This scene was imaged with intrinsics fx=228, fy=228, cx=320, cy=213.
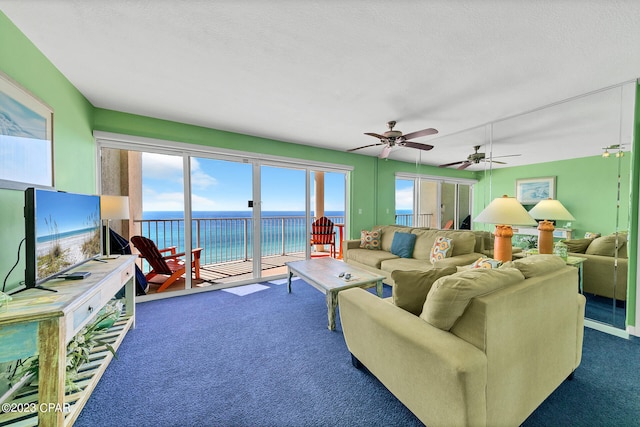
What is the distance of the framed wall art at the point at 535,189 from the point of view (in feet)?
9.28

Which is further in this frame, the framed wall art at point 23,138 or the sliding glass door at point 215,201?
the sliding glass door at point 215,201

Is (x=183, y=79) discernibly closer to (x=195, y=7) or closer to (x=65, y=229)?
(x=195, y=7)

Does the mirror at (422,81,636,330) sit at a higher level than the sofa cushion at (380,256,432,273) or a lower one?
higher

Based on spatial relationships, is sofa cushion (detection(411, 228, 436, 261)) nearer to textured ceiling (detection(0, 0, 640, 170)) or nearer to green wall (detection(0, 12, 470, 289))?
green wall (detection(0, 12, 470, 289))

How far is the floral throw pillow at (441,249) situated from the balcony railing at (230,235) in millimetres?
2149

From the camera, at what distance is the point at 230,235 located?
4.73 metres

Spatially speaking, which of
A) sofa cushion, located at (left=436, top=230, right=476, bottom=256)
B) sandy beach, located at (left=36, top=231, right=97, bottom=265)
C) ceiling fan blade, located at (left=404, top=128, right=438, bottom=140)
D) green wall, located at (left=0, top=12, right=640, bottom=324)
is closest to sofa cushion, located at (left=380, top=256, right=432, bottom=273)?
sofa cushion, located at (left=436, top=230, right=476, bottom=256)

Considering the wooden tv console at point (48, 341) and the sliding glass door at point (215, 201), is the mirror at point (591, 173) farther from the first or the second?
the wooden tv console at point (48, 341)

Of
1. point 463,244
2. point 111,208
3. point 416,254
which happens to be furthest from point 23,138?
point 463,244

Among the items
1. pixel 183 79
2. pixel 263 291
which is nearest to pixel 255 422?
pixel 263 291

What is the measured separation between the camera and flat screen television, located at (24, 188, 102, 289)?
1186 millimetres

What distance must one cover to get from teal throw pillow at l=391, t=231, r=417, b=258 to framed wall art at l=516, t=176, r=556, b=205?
147 centimetres

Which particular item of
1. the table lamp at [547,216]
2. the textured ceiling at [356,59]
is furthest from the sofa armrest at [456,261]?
the textured ceiling at [356,59]

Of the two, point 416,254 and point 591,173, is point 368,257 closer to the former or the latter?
point 416,254
